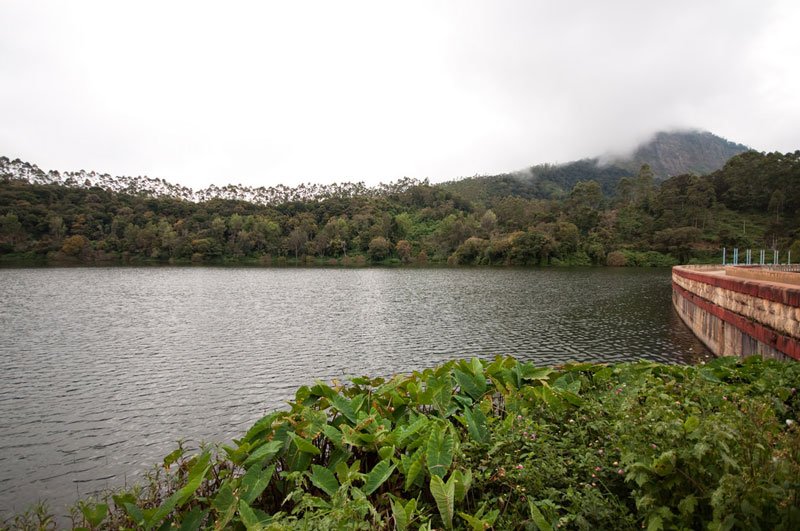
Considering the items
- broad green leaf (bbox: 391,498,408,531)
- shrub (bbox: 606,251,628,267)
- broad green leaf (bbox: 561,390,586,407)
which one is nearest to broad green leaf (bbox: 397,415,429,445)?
broad green leaf (bbox: 391,498,408,531)

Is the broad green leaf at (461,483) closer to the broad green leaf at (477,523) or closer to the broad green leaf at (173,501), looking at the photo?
the broad green leaf at (477,523)

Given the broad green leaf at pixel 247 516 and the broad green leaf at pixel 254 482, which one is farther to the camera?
the broad green leaf at pixel 254 482

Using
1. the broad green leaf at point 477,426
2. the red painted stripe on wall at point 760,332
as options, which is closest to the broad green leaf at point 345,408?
the broad green leaf at point 477,426

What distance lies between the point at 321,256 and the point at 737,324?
125763 millimetres

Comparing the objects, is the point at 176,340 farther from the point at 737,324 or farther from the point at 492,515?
the point at 737,324

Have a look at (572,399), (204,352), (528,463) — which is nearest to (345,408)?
(528,463)

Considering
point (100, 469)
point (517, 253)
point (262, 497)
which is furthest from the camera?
point (517, 253)

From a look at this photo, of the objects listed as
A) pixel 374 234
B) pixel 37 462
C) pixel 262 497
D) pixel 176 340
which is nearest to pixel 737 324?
pixel 262 497

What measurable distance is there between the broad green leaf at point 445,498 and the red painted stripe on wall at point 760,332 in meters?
9.80

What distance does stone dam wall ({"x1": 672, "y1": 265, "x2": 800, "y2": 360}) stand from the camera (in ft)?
32.1

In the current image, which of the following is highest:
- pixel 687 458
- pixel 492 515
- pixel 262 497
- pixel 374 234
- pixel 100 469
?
pixel 374 234

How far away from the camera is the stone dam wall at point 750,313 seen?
32.1ft

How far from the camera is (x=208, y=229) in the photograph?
133m

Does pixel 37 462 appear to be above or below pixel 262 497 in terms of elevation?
below
